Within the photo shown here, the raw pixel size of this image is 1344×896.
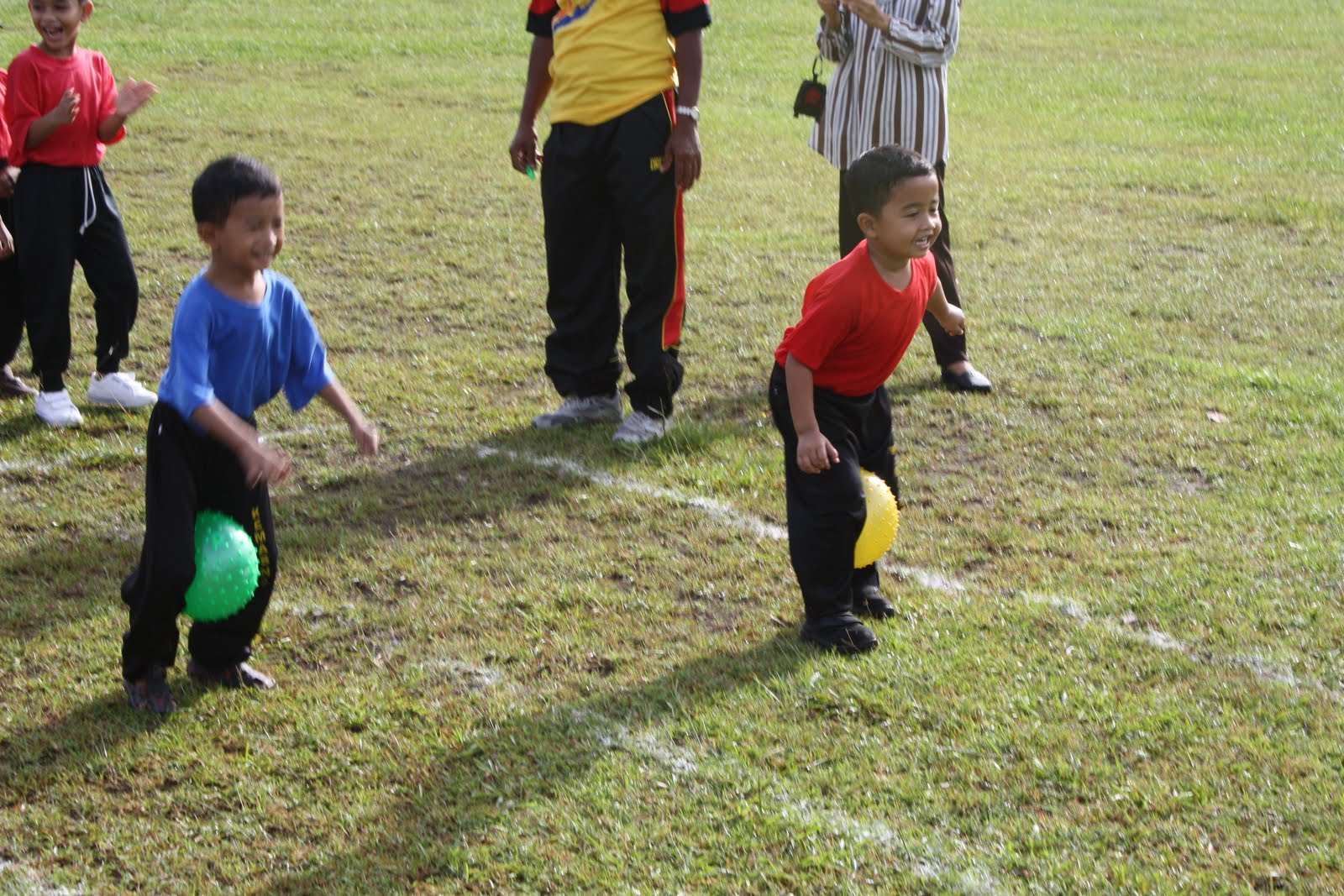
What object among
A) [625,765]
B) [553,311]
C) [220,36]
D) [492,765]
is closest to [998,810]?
[625,765]

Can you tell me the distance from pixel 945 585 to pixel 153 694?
101 inches

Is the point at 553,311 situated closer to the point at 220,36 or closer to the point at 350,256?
the point at 350,256

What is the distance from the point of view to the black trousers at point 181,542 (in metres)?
4.09

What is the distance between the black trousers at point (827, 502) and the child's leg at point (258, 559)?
1557 mm

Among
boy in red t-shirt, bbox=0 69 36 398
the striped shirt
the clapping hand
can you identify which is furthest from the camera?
the striped shirt

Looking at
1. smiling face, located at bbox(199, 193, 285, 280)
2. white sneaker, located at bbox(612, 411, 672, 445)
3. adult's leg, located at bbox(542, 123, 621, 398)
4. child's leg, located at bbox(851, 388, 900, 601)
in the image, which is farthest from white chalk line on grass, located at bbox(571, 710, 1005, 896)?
adult's leg, located at bbox(542, 123, 621, 398)

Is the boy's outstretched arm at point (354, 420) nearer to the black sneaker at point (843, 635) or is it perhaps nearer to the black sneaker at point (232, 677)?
the black sneaker at point (232, 677)

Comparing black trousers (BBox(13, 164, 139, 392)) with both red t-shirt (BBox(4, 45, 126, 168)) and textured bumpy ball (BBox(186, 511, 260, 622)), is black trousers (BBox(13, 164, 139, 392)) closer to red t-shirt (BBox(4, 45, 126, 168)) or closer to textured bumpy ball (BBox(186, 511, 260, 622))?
red t-shirt (BBox(4, 45, 126, 168))

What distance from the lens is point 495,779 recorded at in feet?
13.2

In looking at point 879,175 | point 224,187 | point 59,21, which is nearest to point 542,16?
point 59,21

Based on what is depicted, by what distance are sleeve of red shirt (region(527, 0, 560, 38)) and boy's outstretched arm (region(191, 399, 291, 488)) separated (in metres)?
3.17

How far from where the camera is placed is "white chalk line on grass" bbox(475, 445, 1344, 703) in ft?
14.9

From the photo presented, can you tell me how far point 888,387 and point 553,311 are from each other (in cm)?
165

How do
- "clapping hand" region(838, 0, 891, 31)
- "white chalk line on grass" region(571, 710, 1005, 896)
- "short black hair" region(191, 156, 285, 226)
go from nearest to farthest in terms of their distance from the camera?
"white chalk line on grass" region(571, 710, 1005, 896), "short black hair" region(191, 156, 285, 226), "clapping hand" region(838, 0, 891, 31)
